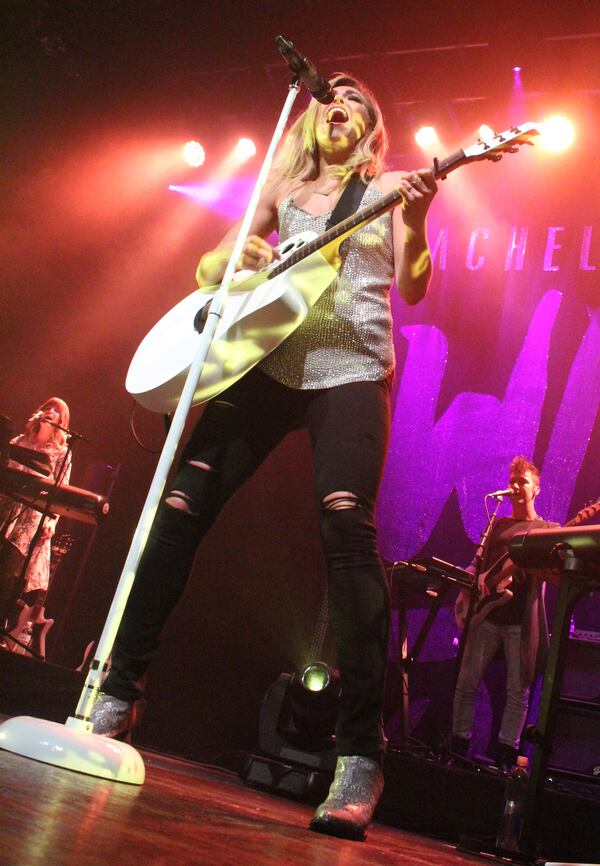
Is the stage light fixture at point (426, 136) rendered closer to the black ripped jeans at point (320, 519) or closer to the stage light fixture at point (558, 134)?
the stage light fixture at point (558, 134)

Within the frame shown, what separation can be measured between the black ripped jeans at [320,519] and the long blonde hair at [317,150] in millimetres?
694

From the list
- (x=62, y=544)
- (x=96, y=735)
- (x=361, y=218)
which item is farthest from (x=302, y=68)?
(x=62, y=544)

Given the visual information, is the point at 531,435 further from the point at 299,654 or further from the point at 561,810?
the point at 561,810

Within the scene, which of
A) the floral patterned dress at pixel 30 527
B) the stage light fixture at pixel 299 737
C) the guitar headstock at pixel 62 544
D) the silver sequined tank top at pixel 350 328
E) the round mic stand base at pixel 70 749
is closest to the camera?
A: the round mic stand base at pixel 70 749

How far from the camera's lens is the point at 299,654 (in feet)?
17.5

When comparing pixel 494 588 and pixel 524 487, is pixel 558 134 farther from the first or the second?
pixel 494 588

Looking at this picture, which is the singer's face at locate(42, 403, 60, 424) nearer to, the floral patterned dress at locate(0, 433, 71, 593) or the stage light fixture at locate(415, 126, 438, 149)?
the floral patterned dress at locate(0, 433, 71, 593)

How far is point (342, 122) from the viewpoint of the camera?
2121 mm

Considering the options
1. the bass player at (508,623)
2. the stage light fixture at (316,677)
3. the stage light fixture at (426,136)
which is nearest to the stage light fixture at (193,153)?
the stage light fixture at (426,136)

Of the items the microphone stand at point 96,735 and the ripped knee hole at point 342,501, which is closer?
the microphone stand at point 96,735

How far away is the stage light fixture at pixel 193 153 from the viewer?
6602 mm

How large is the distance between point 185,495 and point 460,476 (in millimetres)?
4555

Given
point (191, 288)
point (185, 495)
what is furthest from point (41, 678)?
point (191, 288)

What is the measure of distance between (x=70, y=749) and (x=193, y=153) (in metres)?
6.12
